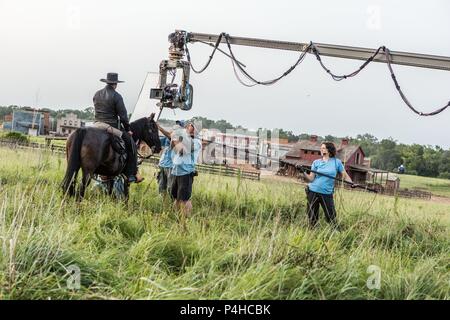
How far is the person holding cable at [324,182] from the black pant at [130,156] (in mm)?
3071

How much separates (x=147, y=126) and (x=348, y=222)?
432cm

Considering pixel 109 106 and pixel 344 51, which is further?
pixel 344 51

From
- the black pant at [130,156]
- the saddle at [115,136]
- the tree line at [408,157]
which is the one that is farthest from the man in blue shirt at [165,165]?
the tree line at [408,157]

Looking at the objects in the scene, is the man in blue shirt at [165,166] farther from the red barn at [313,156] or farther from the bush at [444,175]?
the bush at [444,175]

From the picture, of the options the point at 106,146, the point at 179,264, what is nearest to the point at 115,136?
the point at 106,146

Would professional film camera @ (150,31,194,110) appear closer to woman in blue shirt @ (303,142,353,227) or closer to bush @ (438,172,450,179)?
woman in blue shirt @ (303,142,353,227)

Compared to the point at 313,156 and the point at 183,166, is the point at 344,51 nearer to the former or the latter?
the point at 183,166

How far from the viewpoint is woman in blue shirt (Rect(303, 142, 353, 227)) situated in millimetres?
7508

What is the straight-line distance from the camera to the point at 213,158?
40.8 ft

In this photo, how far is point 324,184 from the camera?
7.59 metres

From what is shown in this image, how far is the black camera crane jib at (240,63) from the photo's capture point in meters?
8.42

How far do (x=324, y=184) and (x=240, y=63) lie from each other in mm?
3956
